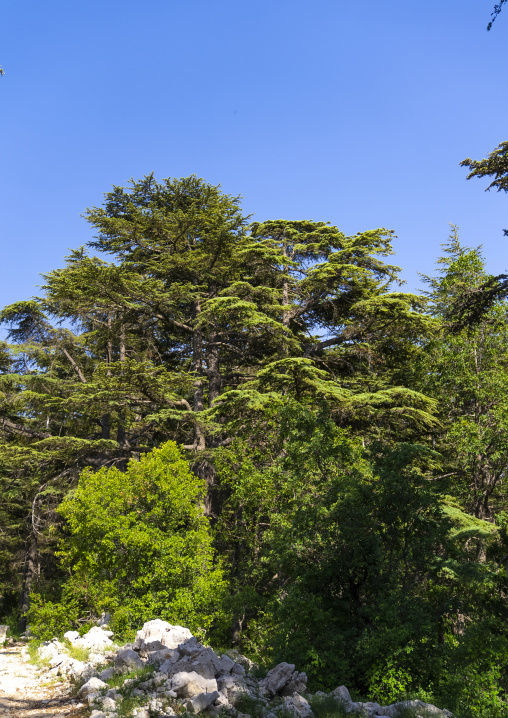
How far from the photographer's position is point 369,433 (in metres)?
21.6

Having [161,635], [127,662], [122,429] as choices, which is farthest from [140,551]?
[122,429]

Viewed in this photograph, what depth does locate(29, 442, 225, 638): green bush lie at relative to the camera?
14211mm

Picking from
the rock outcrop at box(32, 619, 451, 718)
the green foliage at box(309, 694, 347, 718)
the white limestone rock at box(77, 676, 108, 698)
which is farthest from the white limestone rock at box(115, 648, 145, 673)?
the green foliage at box(309, 694, 347, 718)

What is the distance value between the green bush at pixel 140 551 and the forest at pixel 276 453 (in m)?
0.06

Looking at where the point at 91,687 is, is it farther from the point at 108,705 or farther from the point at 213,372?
the point at 213,372

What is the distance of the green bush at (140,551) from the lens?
46.6ft

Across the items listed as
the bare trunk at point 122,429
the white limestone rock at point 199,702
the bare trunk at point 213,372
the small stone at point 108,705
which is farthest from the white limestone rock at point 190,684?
the bare trunk at point 213,372

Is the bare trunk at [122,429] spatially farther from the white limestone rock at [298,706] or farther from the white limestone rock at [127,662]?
the white limestone rock at [298,706]

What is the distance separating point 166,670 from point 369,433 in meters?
13.5

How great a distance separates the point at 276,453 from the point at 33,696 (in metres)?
9.70

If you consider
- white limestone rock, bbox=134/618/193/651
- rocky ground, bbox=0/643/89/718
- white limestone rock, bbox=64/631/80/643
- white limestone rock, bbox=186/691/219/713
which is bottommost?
rocky ground, bbox=0/643/89/718

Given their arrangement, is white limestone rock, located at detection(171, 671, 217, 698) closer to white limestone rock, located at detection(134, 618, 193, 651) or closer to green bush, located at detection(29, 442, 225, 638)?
white limestone rock, located at detection(134, 618, 193, 651)

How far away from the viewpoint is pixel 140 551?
14578 mm

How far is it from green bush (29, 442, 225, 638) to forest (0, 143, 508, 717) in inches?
2.4
